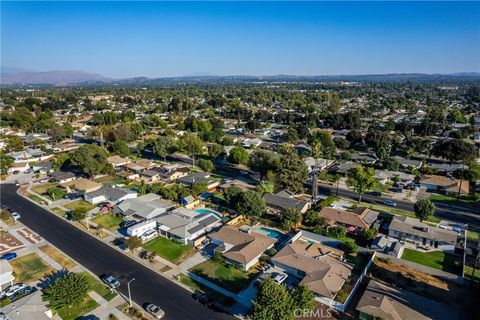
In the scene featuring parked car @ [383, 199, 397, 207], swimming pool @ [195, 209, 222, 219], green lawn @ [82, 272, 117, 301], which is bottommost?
green lawn @ [82, 272, 117, 301]

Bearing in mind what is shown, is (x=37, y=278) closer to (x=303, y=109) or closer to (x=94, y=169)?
(x=94, y=169)

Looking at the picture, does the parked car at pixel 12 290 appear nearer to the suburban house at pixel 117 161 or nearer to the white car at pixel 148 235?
the white car at pixel 148 235

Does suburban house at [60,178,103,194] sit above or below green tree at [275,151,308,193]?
below

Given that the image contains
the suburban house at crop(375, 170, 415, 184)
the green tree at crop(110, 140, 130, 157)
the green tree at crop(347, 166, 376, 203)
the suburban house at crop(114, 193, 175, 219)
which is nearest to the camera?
the suburban house at crop(114, 193, 175, 219)

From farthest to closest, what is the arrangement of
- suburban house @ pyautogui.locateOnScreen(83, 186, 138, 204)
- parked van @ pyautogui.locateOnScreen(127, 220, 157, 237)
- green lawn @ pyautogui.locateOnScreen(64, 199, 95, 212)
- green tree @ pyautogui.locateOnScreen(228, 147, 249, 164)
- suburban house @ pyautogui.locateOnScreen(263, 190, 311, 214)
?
1. green tree @ pyautogui.locateOnScreen(228, 147, 249, 164)
2. suburban house @ pyautogui.locateOnScreen(83, 186, 138, 204)
3. green lawn @ pyautogui.locateOnScreen(64, 199, 95, 212)
4. suburban house @ pyautogui.locateOnScreen(263, 190, 311, 214)
5. parked van @ pyautogui.locateOnScreen(127, 220, 157, 237)

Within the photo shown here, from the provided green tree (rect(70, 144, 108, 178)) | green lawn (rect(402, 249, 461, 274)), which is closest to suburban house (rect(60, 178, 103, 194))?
green tree (rect(70, 144, 108, 178))

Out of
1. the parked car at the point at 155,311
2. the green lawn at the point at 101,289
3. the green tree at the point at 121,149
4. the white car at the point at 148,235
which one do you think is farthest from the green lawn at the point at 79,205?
the parked car at the point at 155,311

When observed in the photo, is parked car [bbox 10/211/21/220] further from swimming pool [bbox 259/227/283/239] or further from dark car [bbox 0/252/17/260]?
swimming pool [bbox 259/227/283/239]

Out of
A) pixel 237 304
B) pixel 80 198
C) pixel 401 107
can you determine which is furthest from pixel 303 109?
pixel 237 304
